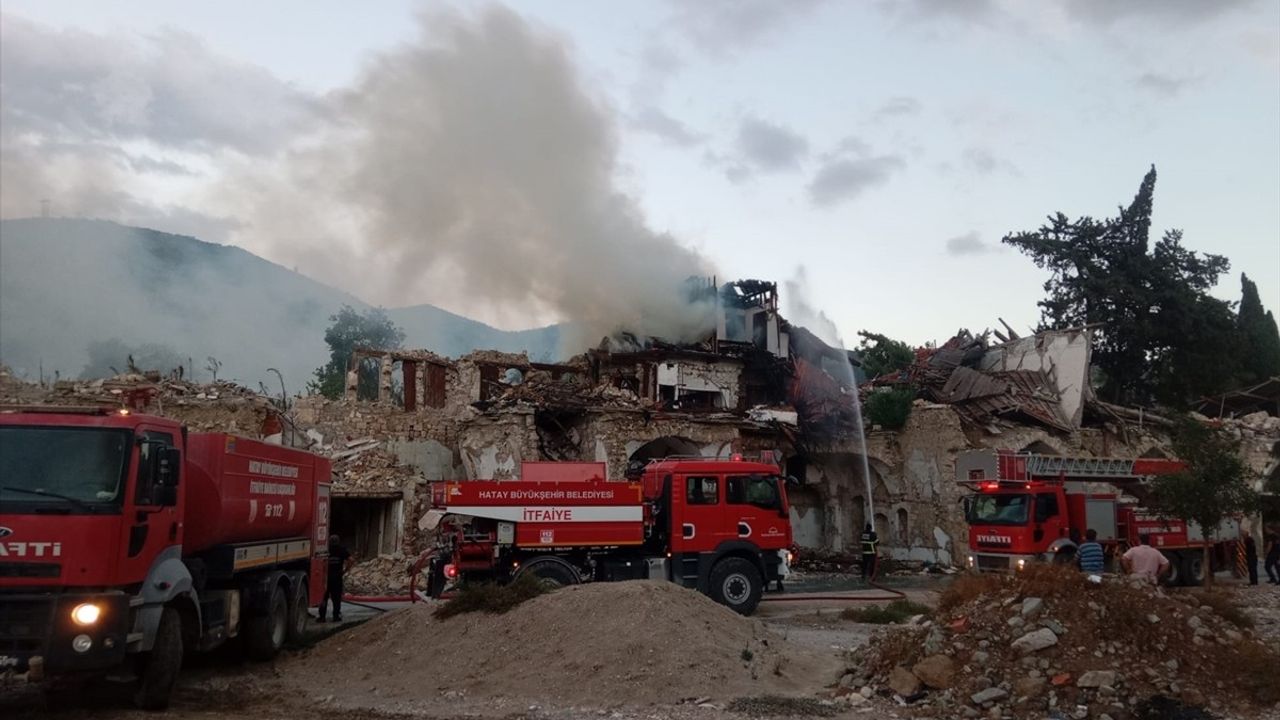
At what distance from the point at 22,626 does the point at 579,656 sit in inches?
197

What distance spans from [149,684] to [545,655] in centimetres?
380

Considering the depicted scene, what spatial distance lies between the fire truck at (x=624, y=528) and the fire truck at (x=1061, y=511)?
5302mm

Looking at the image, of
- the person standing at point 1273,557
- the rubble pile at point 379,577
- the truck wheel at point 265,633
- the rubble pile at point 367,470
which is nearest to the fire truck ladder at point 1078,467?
the person standing at point 1273,557

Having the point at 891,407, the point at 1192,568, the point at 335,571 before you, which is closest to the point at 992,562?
the point at 1192,568

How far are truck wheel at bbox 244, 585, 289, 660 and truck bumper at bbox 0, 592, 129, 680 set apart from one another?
3.61 meters

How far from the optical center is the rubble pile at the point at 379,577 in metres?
21.3

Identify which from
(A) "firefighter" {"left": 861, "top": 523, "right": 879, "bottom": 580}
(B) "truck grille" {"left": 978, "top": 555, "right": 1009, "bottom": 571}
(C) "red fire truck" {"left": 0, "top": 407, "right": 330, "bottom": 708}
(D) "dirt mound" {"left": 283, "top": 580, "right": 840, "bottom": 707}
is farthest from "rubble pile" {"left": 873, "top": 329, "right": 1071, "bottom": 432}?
(C) "red fire truck" {"left": 0, "top": 407, "right": 330, "bottom": 708}

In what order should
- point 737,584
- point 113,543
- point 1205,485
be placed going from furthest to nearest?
1. point 1205,485
2. point 737,584
3. point 113,543

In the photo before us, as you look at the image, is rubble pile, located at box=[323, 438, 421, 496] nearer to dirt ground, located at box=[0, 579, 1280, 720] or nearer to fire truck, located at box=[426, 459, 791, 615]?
fire truck, located at box=[426, 459, 791, 615]

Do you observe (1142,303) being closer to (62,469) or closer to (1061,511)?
(1061,511)

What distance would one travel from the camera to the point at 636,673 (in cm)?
928

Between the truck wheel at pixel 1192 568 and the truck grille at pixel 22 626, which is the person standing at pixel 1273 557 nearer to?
the truck wheel at pixel 1192 568

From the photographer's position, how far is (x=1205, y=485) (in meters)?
18.5

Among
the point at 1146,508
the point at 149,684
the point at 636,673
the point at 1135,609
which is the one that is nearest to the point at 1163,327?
the point at 1146,508
